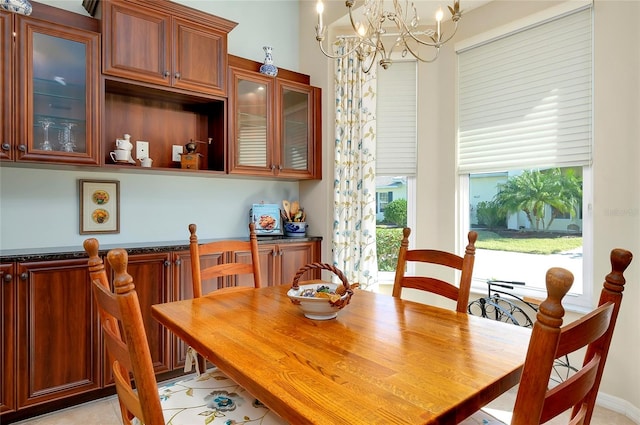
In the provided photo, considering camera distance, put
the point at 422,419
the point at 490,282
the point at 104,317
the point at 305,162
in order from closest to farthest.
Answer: the point at 422,419
the point at 104,317
the point at 490,282
the point at 305,162

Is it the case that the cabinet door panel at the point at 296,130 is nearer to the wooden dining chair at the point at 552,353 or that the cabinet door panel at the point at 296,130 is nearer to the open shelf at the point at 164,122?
the open shelf at the point at 164,122

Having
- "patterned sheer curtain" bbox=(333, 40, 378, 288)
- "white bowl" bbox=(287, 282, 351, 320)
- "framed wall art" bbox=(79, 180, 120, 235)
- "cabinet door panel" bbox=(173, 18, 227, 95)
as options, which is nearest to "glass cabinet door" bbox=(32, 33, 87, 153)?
"framed wall art" bbox=(79, 180, 120, 235)

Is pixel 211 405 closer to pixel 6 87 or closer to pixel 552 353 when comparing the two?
pixel 552 353

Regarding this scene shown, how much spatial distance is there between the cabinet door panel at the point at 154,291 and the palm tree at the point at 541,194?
2557 mm

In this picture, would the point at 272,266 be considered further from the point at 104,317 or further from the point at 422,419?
the point at 422,419

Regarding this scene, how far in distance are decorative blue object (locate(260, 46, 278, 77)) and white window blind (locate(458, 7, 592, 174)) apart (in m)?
1.57

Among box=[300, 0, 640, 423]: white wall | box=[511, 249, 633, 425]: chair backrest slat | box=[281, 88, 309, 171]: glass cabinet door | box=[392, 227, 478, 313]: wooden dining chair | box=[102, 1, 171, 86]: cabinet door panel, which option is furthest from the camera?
box=[281, 88, 309, 171]: glass cabinet door

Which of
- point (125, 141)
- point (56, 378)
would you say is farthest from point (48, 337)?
→ point (125, 141)

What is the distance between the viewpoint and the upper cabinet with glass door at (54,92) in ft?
6.72

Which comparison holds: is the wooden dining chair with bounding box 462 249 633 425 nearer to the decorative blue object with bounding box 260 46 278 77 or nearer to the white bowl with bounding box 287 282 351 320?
the white bowl with bounding box 287 282 351 320

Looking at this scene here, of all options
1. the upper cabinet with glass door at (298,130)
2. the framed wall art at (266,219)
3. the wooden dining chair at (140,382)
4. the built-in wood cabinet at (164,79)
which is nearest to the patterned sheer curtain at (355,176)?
the upper cabinet with glass door at (298,130)

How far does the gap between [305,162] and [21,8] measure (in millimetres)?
2135

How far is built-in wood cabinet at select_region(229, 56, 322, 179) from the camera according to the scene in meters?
2.94

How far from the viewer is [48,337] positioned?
2090 millimetres
